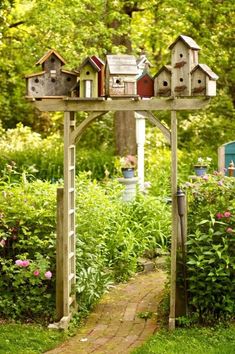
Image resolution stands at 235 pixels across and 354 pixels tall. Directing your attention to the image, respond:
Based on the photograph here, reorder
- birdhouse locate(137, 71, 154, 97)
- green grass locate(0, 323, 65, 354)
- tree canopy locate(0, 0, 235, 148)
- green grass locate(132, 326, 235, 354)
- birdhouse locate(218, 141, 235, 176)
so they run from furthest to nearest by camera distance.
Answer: tree canopy locate(0, 0, 235, 148) → birdhouse locate(218, 141, 235, 176) → birdhouse locate(137, 71, 154, 97) → green grass locate(0, 323, 65, 354) → green grass locate(132, 326, 235, 354)

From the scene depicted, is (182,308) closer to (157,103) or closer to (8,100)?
(157,103)

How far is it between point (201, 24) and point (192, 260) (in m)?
9.87

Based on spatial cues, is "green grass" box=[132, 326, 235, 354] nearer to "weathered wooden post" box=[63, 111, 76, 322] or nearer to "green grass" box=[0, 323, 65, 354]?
"green grass" box=[0, 323, 65, 354]

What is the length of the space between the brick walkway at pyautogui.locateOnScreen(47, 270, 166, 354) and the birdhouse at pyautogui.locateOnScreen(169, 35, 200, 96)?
2179 mm

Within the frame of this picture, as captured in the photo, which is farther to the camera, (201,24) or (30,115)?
(30,115)

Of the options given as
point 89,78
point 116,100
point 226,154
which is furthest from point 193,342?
point 226,154

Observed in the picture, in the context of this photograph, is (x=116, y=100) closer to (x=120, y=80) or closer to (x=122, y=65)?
(x=120, y=80)

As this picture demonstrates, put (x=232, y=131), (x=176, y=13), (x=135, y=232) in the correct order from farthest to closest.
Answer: (x=232, y=131)
(x=176, y=13)
(x=135, y=232)

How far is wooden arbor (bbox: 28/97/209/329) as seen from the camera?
21.4 ft

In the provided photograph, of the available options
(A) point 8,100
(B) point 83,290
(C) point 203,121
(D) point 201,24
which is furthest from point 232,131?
(B) point 83,290

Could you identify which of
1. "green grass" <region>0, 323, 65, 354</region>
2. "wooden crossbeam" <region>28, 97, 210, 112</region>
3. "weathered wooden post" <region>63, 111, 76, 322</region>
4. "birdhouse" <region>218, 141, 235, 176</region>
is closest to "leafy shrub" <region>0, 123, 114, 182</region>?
"birdhouse" <region>218, 141, 235, 176</region>

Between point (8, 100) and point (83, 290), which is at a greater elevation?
point (8, 100)

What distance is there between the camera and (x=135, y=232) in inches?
372

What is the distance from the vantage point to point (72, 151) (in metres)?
6.97
